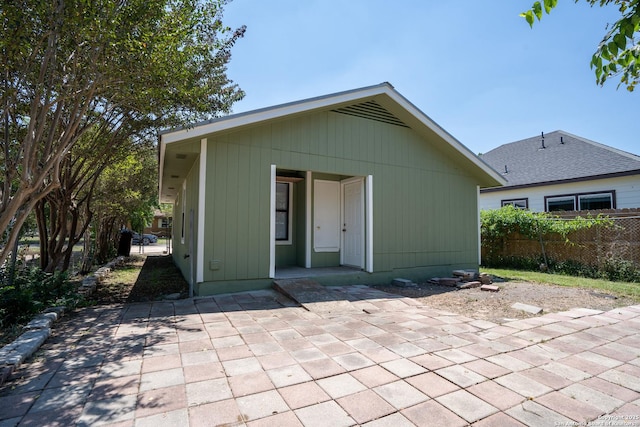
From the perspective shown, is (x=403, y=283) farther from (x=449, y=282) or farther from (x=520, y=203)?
(x=520, y=203)

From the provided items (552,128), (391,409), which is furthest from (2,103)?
(552,128)

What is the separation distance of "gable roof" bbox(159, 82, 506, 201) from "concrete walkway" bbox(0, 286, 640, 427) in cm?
301

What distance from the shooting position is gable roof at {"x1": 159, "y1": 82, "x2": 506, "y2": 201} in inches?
217

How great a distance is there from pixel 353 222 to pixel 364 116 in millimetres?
2614

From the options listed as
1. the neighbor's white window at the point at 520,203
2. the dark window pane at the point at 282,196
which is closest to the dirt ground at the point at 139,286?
the dark window pane at the point at 282,196

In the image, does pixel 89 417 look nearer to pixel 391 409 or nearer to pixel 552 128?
pixel 391 409

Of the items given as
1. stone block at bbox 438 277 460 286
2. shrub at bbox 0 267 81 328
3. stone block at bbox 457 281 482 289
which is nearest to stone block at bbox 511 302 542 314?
stone block at bbox 457 281 482 289

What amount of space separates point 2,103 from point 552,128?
19.1 metres

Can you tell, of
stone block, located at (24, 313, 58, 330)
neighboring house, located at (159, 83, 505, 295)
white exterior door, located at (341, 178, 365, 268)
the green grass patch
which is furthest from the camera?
white exterior door, located at (341, 178, 365, 268)

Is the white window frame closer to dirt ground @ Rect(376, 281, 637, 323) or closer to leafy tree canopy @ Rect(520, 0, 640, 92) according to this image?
dirt ground @ Rect(376, 281, 637, 323)

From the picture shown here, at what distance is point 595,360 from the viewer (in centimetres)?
321

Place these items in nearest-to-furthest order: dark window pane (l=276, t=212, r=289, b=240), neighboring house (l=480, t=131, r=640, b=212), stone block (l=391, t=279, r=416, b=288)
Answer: stone block (l=391, t=279, r=416, b=288) → dark window pane (l=276, t=212, r=289, b=240) → neighboring house (l=480, t=131, r=640, b=212)

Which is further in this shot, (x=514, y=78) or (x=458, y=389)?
(x=514, y=78)

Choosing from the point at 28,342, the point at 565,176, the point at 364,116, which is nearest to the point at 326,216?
the point at 364,116
